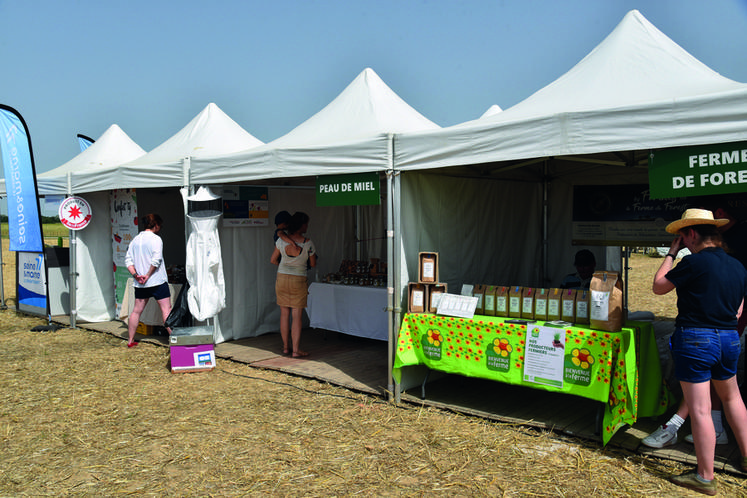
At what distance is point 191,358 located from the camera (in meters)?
5.98

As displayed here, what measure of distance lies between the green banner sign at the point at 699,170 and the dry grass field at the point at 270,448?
1639 millimetres

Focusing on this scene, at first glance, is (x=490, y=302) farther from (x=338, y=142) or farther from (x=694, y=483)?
(x=338, y=142)

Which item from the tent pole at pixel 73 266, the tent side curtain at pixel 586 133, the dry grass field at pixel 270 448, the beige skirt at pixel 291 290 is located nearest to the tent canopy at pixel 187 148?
the tent pole at pixel 73 266

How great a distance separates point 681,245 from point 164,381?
4.71m

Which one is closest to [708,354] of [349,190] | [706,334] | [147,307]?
[706,334]

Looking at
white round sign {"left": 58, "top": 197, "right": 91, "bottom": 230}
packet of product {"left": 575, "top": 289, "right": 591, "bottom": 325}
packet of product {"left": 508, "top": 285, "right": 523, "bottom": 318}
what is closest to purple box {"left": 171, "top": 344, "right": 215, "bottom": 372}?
white round sign {"left": 58, "top": 197, "right": 91, "bottom": 230}

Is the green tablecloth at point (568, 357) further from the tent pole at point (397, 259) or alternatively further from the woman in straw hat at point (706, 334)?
the woman in straw hat at point (706, 334)

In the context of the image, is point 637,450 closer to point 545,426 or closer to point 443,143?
point 545,426

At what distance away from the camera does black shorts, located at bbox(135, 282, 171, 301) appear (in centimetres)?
676

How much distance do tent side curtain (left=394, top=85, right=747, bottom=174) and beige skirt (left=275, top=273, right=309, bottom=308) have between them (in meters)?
2.09

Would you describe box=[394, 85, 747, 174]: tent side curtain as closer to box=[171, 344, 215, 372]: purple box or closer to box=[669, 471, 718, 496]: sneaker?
box=[669, 471, 718, 496]: sneaker

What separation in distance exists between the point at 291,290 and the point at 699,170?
3990 millimetres

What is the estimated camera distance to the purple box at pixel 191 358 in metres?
5.97

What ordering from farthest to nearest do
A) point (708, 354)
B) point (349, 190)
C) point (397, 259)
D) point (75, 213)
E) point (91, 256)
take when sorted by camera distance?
point (91, 256)
point (75, 213)
point (349, 190)
point (397, 259)
point (708, 354)
